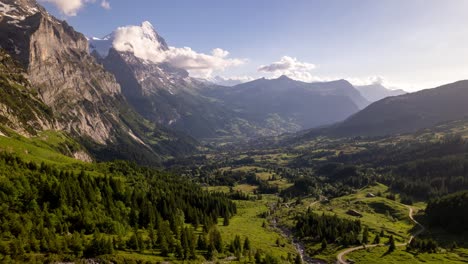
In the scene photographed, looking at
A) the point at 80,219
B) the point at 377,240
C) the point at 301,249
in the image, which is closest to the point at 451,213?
the point at 377,240

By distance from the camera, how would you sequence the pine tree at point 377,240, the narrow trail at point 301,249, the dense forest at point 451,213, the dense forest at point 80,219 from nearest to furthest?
the dense forest at point 80,219 < the narrow trail at point 301,249 < the pine tree at point 377,240 < the dense forest at point 451,213

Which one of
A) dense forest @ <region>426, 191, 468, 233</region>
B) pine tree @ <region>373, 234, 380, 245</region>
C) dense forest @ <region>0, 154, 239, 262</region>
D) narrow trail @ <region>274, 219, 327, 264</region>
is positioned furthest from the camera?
dense forest @ <region>426, 191, 468, 233</region>

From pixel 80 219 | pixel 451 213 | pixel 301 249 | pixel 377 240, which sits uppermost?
pixel 80 219

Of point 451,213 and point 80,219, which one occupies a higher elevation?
point 80,219

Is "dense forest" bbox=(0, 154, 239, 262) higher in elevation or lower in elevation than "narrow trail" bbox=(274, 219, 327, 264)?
higher

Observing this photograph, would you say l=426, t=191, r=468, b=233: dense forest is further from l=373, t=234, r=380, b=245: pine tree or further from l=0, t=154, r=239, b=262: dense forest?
l=0, t=154, r=239, b=262: dense forest

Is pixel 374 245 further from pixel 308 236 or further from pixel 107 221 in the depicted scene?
pixel 107 221

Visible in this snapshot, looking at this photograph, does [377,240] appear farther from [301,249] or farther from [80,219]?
[80,219]

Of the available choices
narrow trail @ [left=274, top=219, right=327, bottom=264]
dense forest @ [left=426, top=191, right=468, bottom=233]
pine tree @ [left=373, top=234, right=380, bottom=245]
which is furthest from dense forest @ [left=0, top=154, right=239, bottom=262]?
dense forest @ [left=426, top=191, right=468, bottom=233]

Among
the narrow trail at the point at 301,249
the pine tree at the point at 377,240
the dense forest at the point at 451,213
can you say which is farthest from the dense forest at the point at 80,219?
the dense forest at the point at 451,213

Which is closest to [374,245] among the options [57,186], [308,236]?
[308,236]

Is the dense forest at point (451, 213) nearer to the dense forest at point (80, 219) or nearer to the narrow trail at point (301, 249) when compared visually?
the narrow trail at point (301, 249)
